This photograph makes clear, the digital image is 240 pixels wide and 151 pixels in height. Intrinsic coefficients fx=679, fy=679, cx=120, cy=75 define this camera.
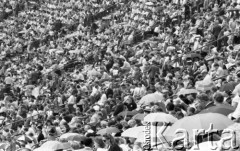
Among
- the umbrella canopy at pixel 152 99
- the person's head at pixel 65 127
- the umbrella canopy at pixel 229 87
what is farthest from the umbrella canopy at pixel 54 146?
the umbrella canopy at pixel 152 99

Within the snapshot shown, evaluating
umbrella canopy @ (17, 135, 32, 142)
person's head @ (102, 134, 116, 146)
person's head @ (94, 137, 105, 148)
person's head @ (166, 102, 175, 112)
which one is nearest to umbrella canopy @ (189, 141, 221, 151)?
person's head @ (94, 137, 105, 148)

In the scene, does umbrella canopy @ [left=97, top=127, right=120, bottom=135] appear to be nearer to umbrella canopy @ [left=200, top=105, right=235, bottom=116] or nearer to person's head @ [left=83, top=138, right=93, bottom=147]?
person's head @ [left=83, top=138, right=93, bottom=147]

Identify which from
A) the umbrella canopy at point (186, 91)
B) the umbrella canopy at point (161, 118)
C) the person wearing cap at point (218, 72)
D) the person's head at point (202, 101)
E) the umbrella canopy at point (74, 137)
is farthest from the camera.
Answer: the person wearing cap at point (218, 72)

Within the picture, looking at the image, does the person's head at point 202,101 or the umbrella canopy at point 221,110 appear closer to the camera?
the umbrella canopy at point 221,110

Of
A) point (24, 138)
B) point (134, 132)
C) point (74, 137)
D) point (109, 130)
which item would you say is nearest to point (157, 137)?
point (134, 132)

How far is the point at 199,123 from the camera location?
897cm

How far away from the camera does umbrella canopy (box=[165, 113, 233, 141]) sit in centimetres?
890

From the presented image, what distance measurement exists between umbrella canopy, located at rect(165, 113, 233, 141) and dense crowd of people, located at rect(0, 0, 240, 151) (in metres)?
0.17

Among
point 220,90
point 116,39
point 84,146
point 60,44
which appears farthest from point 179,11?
point 84,146

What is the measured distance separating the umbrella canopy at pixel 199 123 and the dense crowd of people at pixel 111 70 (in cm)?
17

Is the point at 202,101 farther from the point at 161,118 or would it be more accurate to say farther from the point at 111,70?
the point at 111,70

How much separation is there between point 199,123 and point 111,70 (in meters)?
13.9

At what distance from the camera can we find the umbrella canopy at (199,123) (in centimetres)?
890

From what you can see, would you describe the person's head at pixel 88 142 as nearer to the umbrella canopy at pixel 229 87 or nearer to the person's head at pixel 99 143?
the person's head at pixel 99 143
